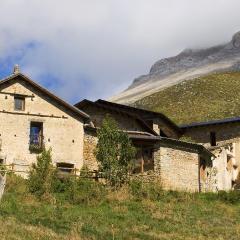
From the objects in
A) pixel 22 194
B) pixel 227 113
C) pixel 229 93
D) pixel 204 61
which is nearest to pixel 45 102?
pixel 22 194

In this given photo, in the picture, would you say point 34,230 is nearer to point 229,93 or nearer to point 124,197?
point 124,197

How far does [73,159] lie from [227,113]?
50780 mm

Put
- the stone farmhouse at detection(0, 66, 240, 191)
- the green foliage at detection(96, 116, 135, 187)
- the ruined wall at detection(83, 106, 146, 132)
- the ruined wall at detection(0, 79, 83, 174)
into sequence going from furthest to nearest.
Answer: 1. the ruined wall at detection(83, 106, 146, 132)
2. the stone farmhouse at detection(0, 66, 240, 191)
3. the ruined wall at detection(0, 79, 83, 174)
4. the green foliage at detection(96, 116, 135, 187)

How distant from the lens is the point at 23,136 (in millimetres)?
38688

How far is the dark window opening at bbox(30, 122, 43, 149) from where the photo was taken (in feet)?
128

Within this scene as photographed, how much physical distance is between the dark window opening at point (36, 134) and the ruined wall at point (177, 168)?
26.5ft

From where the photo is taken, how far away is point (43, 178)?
30.1 metres

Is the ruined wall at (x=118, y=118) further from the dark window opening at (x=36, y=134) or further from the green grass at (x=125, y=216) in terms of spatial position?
the green grass at (x=125, y=216)

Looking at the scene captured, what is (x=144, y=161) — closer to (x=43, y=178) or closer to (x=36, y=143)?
(x=36, y=143)

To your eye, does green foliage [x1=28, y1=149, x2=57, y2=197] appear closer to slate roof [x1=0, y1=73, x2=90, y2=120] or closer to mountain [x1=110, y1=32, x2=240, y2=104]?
slate roof [x1=0, y1=73, x2=90, y2=120]

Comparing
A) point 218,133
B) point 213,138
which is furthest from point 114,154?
point 213,138

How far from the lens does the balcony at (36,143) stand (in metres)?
38.7

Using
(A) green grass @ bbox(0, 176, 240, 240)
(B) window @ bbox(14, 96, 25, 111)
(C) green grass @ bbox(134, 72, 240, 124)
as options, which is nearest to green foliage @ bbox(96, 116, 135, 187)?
(A) green grass @ bbox(0, 176, 240, 240)

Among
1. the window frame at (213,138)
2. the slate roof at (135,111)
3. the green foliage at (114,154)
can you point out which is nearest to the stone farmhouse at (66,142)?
the green foliage at (114,154)
